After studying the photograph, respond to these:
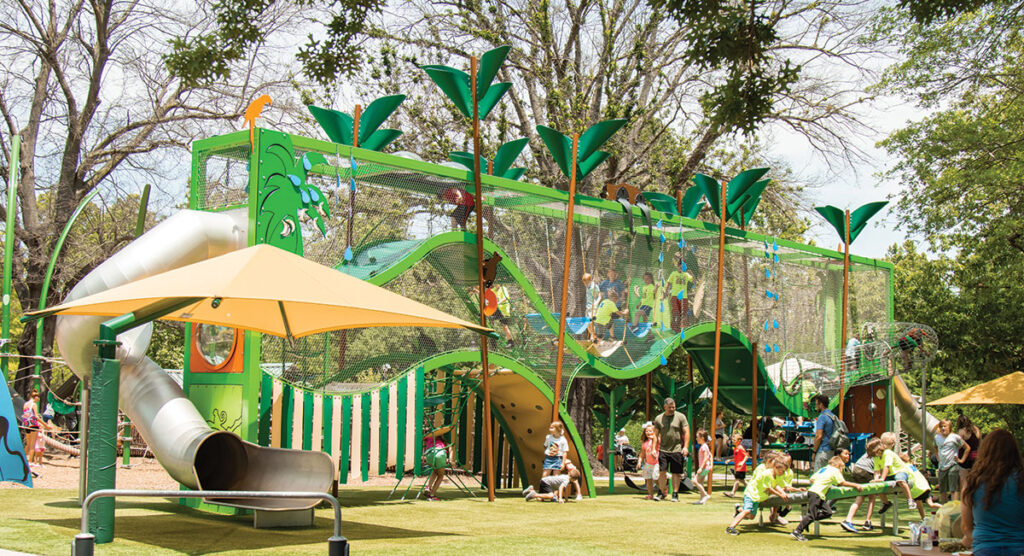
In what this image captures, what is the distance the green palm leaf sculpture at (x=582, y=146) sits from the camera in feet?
51.2

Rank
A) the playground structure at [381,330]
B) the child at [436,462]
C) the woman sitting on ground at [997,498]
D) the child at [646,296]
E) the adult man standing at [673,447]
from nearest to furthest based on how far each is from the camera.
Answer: the woman sitting on ground at [997,498] → the playground structure at [381,330] → the child at [436,462] → the adult man standing at [673,447] → the child at [646,296]

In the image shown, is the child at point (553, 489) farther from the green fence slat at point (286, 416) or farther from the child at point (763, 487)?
the green fence slat at point (286, 416)

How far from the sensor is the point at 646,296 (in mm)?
17000

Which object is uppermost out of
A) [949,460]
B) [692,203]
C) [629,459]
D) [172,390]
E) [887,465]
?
[692,203]

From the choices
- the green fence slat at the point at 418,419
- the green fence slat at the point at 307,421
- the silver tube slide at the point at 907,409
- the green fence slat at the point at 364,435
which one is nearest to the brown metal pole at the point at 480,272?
the green fence slat at the point at 418,419

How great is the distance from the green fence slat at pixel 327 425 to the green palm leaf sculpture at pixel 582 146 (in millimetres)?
5272

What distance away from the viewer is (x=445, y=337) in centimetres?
1414

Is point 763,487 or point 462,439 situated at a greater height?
point 462,439

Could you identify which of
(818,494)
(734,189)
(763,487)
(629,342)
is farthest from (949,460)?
(734,189)

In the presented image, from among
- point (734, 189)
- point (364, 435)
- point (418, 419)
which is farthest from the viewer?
point (734, 189)

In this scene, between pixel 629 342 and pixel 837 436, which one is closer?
pixel 837 436

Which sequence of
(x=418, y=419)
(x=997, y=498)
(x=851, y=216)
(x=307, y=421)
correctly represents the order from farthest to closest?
(x=851, y=216) → (x=418, y=419) → (x=307, y=421) → (x=997, y=498)

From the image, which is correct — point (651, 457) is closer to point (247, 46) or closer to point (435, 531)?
point (435, 531)

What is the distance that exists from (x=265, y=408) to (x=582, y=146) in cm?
653
